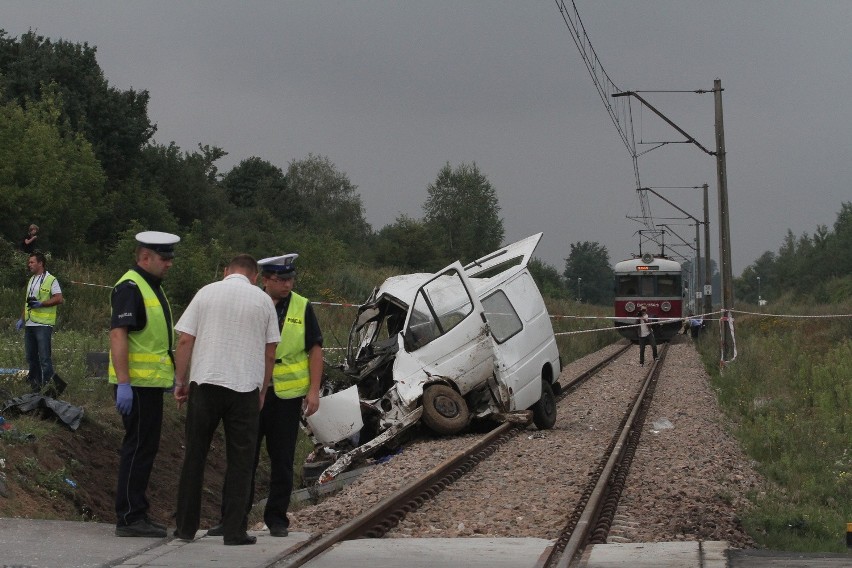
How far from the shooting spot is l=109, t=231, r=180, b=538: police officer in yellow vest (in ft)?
24.9

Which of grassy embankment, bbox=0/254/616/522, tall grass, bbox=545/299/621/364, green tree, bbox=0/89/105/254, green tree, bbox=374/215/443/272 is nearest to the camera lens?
grassy embankment, bbox=0/254/616/522

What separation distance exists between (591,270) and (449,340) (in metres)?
170

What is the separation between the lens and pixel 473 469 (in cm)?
1229

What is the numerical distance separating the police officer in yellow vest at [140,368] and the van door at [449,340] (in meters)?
6.85

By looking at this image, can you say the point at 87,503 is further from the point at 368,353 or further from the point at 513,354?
the point at 513,354

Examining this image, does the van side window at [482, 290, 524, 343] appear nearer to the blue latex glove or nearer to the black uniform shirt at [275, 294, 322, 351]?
the black uniform shirt at [275, 294, 322, 351]

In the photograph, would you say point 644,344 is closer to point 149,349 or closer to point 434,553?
point 434,553

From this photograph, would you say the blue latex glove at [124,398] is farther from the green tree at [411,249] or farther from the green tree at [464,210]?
the green tree at [464,210]

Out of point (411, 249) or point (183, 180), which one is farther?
point (411, 249)

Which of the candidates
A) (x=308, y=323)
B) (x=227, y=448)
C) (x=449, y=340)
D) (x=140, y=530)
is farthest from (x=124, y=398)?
(x=449, y=340)

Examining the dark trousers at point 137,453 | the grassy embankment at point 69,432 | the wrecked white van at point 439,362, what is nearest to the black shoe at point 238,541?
the dark trousers at point 137,453

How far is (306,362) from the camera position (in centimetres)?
817

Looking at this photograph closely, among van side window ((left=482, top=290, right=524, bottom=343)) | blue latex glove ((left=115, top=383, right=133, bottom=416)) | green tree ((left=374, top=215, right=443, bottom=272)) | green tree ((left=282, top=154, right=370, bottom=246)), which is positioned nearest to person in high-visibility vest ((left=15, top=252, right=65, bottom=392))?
van side window ((left=482, top=290, right=524, bottom=343))

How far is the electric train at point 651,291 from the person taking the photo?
41.4 metres
